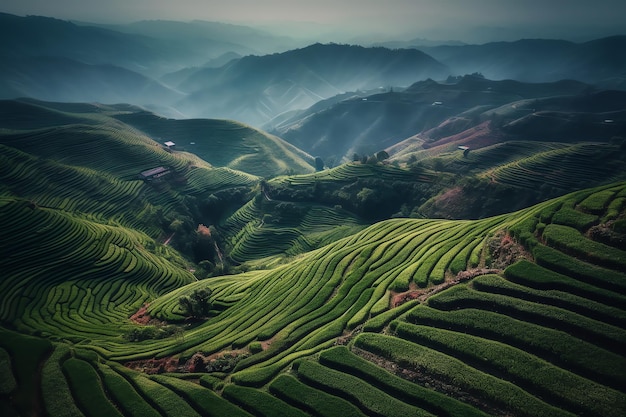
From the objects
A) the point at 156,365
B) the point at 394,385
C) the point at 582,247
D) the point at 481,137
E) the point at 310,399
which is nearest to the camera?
the point at 394,385

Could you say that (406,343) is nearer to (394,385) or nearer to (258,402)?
(394,385)

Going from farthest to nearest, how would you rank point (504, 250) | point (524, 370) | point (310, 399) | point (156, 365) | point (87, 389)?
point (156, 365), point (504, 250), point (87, 389), point (310, 399), point (524, 370)

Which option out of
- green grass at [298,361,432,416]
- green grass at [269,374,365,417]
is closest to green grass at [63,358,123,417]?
green grass at [269,374,365,417]

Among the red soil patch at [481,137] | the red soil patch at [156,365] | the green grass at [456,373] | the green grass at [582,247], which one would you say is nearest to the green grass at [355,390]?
the green grass at [456,373]

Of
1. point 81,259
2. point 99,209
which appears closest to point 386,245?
point 81,259

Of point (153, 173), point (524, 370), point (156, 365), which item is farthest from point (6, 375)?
point (153, 173)

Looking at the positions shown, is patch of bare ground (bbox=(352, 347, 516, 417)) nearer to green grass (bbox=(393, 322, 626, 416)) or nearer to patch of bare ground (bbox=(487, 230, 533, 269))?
green grass (bbox=(393, 322, 626, 416))

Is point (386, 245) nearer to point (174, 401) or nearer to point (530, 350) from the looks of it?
point (530, 350)
